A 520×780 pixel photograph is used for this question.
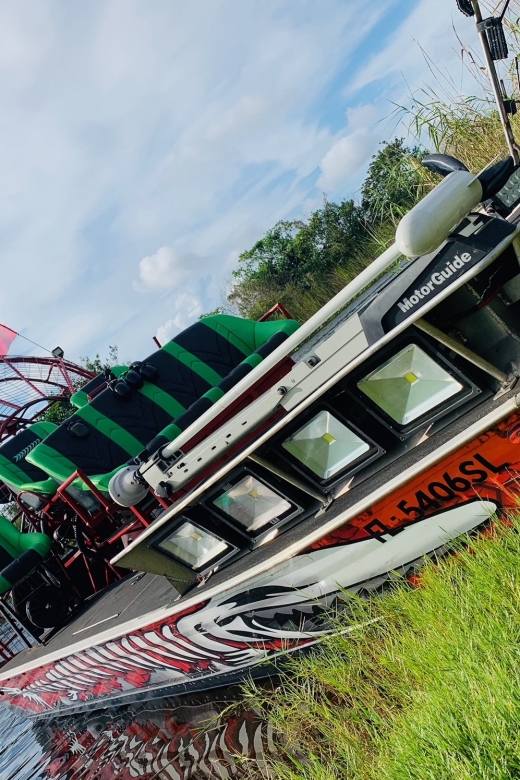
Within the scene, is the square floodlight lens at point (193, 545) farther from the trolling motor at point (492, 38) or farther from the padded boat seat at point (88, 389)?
the padded boat seat at point (88, 389)

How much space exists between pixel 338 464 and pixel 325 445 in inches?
5.6

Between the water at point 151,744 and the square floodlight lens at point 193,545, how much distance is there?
1.05m

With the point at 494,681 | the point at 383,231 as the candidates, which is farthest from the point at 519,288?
the point at 383,231

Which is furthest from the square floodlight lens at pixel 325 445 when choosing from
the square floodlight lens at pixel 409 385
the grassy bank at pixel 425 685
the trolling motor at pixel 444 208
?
the trolling motor at pixel 444 208

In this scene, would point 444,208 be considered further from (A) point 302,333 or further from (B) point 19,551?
(B) point 19,551

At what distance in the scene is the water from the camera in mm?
3816

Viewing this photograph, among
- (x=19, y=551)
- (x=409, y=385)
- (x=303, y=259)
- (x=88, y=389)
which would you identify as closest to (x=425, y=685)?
(x=409, y=385)

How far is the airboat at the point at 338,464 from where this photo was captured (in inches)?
105

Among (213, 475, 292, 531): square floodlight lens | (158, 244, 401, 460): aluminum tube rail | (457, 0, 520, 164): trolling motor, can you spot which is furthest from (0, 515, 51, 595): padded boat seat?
(457, 0, 520, 164): trolling motor

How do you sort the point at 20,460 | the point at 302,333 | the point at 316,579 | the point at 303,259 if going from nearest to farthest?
1. the point at 302,333
2. the point at 316,579
3. the point at 20,460
4. the point at 303,259

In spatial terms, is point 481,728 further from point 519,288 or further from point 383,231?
point 383,231

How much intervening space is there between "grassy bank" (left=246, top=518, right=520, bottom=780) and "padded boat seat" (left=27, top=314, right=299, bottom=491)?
3.60 m

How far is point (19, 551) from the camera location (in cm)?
608

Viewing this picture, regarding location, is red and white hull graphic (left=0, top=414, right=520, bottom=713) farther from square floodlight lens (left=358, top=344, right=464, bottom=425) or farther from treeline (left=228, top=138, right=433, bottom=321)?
treeline (left=228, top=138, right=433, bottom=321)
